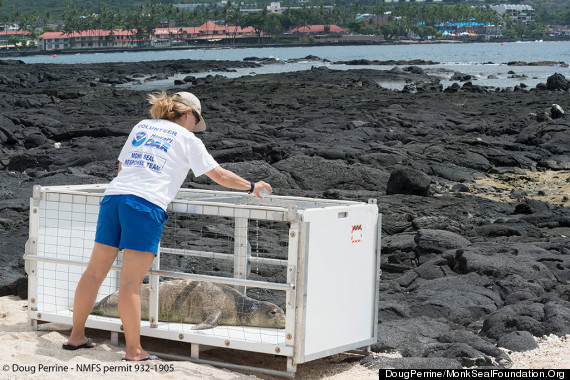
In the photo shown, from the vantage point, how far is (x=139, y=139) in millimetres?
5359

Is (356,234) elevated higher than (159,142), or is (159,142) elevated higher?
(159,142)

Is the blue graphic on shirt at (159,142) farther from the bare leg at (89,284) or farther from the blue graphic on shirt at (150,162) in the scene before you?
the bare leg at (89,284)

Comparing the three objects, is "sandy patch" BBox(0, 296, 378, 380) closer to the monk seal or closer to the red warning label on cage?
the monk seal

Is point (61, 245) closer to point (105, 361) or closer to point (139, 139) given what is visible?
point (105, 361)

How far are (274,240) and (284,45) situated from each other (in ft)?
590

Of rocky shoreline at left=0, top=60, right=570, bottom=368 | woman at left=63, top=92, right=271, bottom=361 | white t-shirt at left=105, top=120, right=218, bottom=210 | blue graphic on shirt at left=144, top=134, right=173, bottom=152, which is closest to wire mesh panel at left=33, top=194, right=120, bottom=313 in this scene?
woman at left=63, top=92, right=271, bottom=361

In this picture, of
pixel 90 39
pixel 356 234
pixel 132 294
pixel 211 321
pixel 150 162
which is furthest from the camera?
pixel 90 39

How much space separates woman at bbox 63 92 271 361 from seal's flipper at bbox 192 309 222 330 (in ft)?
1.48

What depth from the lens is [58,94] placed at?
127 ft

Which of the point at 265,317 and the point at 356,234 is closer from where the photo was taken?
the point at 356,234

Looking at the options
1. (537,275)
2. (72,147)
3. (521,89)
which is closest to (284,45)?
(521,89)

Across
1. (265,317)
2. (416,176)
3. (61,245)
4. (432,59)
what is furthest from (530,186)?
(432,59)

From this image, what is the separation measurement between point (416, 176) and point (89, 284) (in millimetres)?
10730

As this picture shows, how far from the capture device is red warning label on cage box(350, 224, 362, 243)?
18.3 ft
